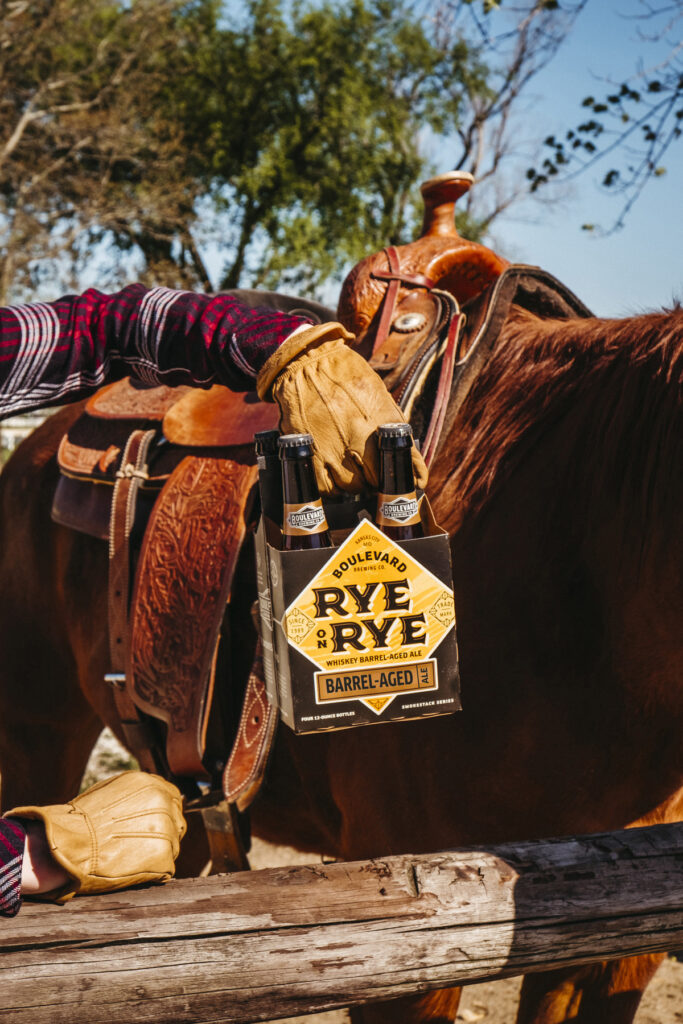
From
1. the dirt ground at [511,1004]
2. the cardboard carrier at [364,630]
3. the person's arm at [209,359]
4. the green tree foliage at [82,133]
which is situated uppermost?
the green tree foliage at [82,133]

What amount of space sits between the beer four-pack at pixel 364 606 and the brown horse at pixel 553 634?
1.10ft

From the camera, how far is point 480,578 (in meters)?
1.43

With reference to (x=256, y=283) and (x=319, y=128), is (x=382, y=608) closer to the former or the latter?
(x=256, y=283)

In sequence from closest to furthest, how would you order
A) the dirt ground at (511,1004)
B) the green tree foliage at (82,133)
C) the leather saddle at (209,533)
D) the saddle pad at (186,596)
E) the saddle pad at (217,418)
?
the leather saddle at (209,533), the saddle pad at (186,596), the saddle pad at (217,418), the dirt ground at (511,1004), the green tree foliage at (82,133)

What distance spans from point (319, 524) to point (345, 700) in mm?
220

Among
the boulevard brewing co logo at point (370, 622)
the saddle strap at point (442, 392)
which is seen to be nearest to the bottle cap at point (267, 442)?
the boulevard brewing co logo at point (370, 622)

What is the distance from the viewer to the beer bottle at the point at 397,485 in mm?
1051

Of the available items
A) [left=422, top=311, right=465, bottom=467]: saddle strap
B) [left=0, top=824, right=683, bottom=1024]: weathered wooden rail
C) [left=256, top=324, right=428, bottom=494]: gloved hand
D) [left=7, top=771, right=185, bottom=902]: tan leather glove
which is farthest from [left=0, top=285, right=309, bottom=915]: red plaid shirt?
[left=0, top=824, right=683, bottom=1024]: weathered wooden rail

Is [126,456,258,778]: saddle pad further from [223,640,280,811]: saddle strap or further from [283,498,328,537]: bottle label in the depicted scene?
[283,498,328,537]: bottle label

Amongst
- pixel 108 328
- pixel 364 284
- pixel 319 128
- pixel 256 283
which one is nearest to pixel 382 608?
pixel 108 328

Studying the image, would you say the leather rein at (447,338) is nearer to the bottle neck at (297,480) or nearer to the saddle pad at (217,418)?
the saddle pad at (217,418)

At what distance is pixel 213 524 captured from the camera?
73.2 inches

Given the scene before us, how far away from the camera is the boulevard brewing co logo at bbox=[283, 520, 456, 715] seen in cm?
101

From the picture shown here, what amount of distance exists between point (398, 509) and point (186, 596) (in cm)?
92
